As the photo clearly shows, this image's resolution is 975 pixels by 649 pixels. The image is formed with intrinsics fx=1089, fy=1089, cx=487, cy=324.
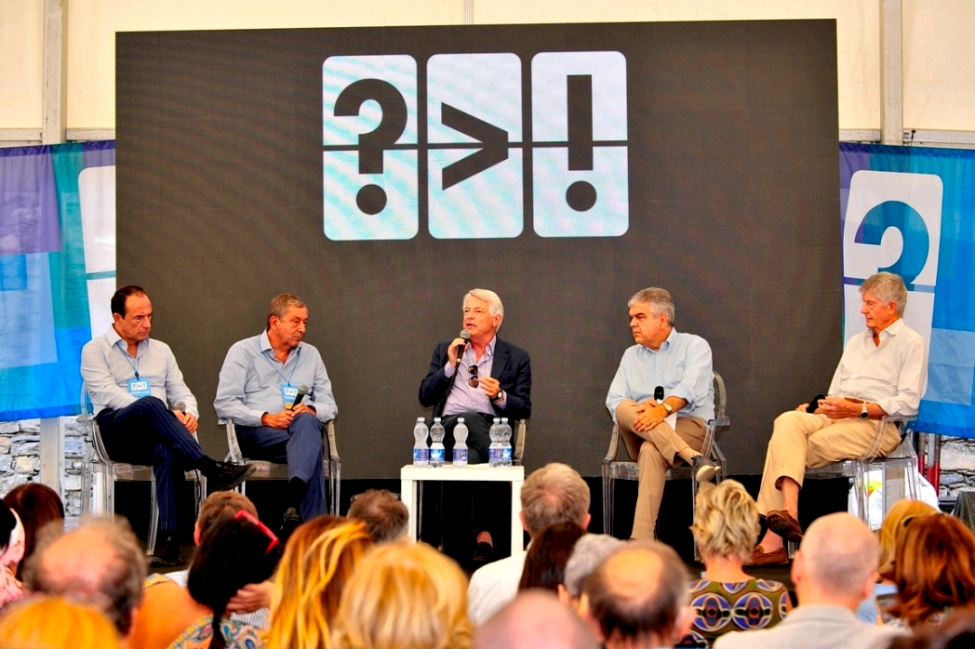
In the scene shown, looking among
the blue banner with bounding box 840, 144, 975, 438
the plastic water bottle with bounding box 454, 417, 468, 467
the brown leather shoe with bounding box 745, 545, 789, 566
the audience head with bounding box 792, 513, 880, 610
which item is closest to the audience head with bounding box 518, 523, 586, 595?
the audience head with bounding box 792, 513, 880, 610

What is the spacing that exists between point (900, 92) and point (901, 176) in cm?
59

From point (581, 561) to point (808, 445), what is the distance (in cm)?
302

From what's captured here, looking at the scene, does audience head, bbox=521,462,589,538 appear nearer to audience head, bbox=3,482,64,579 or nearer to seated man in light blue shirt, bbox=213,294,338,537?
audience head, bbox=3,482,64,579

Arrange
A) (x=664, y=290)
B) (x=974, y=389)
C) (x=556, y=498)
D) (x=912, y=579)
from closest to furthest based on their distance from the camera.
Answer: (x=912, y=579) < (x=556, y=498) < (x=664, y=290) < (x=974, y=389)

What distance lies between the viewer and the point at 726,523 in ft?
9.20

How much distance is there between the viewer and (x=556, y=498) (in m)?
3.03

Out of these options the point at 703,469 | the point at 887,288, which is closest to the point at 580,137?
the point at 887,288

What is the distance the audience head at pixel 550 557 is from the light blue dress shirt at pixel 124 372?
3.02 m

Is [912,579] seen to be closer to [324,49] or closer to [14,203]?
[324,49]

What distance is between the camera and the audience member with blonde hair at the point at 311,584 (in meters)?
1.96

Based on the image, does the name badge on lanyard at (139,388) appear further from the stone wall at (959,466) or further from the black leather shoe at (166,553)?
the stone wall at (959,466)

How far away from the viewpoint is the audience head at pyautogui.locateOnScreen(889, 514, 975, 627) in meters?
2.32

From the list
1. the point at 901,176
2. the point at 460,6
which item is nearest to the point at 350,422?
the point at 460,6

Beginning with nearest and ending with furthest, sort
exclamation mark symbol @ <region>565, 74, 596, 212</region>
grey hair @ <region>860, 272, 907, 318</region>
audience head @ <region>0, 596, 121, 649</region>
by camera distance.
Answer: audience head @ <region>0, 596, 121, 649</region> → grey hair @ <region>860, 272, 907, 318</region> → exclamation mark symbol @ <region>565, 74, 596, 212</region>
